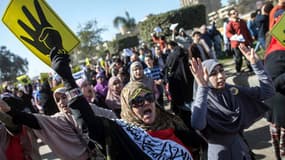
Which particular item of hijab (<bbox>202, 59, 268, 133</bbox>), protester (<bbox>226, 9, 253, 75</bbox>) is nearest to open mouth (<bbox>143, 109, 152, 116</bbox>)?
hijab (<bbox>202, 59, 268, 133</bbox>)

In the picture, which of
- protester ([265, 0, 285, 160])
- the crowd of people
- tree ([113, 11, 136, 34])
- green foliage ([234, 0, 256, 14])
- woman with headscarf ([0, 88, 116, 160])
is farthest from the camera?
tree ([113, 11, 136, 34])

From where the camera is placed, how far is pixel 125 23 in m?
73.7

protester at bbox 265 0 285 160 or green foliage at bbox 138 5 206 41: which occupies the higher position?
green foliage at bbox 138 5 206 41

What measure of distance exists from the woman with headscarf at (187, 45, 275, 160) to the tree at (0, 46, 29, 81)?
76180 mm

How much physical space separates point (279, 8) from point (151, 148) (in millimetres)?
2534

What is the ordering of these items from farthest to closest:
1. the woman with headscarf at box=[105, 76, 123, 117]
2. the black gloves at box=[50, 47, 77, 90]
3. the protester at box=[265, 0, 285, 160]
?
the woman with headscarf at box=[105, 76, 123, 117] → the protester at box=[265, 0, 285, 160] → the black gloves at box=[50, 47, 77, 90]

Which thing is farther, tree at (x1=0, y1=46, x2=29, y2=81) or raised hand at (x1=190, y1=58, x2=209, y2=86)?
tree at (x1=0, y1=46, x2=29, y2=81)

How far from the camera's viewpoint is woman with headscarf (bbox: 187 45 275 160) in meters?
3.43

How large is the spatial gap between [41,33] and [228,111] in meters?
1.70

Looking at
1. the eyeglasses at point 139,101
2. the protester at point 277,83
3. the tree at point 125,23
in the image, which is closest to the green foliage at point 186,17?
the protester at point 277,83

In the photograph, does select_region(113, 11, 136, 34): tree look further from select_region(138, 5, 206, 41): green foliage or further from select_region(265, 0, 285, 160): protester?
select_region(265, 0, 285, 160): protester

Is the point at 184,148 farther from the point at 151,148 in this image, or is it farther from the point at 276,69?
the point at 276,69

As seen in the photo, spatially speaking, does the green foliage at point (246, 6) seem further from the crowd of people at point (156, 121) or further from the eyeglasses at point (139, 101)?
the eyeglasses at point (139, 101)

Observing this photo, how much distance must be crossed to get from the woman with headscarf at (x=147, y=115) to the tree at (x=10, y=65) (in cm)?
7642
